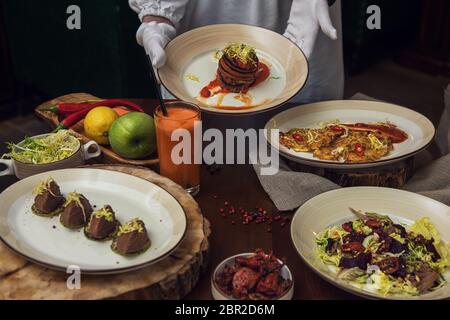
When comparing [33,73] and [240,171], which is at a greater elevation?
[240,171]

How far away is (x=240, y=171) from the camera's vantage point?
183 cm

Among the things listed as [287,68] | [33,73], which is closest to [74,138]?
[287,68]

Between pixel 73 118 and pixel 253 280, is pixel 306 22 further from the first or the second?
pixel 253 280

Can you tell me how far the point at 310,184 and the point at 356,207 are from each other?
166 millimetres

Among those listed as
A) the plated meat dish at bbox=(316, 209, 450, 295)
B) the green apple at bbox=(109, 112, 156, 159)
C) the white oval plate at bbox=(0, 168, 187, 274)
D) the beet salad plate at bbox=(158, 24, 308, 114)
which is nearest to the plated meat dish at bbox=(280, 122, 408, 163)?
the beet salad plate at bbox=(158, 24, 308, 114)

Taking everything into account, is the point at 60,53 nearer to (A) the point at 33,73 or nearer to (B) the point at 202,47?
(A) the point at 33,73

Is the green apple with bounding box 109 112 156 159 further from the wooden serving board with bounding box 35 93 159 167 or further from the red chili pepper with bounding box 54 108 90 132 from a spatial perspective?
the red chili pepper with bounding box 54 108 90 132

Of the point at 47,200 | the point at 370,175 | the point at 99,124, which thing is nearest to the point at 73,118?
the point at 99,124

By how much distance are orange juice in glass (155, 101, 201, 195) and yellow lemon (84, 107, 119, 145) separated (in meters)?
0.27

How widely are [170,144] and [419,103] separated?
360cm

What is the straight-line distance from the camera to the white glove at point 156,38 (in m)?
1.95

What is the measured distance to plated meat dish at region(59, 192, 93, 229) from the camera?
1.41 metres

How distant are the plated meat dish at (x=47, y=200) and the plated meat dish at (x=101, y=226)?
0.12m

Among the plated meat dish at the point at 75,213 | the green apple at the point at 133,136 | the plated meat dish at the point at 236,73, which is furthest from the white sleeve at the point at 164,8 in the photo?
the plated meat dish at the point at 75,213
